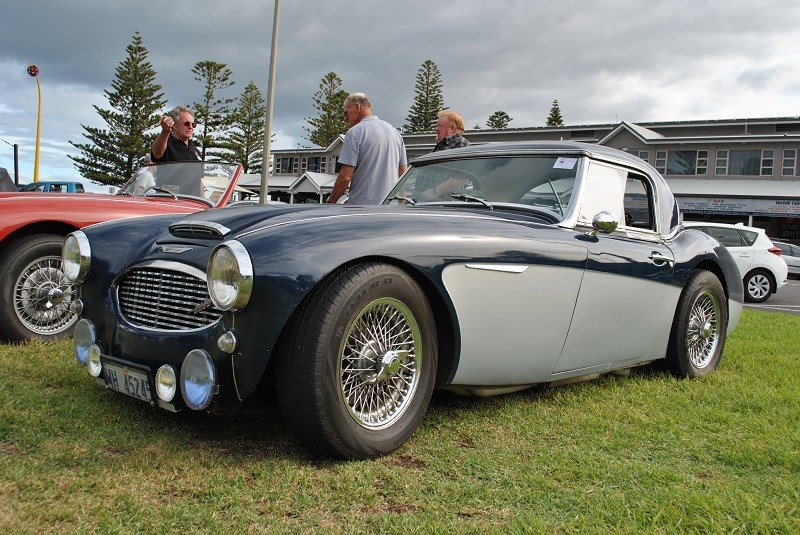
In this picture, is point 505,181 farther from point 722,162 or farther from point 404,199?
point 722,162

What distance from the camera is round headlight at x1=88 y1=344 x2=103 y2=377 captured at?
2.94 m

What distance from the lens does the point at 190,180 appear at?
19.4 ft

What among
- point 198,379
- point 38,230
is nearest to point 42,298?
point 38,230

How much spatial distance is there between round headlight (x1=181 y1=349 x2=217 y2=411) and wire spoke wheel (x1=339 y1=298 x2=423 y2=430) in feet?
1.59

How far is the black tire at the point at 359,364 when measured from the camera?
2.52 meters

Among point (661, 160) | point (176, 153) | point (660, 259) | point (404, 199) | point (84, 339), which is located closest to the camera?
point (84, 339)

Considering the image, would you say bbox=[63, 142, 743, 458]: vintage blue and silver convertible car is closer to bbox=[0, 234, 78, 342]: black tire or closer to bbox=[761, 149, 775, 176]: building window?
bbox=[0, 234, 78, 342]: black tire

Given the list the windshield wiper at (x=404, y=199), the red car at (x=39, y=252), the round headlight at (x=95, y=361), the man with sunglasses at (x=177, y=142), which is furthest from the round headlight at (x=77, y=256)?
the man with sunglasses at (x=177, y=142)

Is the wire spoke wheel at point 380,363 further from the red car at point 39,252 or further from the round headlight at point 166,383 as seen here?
the red car at point 39,252

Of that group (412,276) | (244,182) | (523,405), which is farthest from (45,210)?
(244,182)

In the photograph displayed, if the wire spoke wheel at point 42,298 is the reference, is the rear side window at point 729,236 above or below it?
above

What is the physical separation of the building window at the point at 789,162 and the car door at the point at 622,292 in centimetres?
3393

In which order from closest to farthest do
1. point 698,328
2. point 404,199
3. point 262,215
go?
point 262,215, point 404,199, point 698,328

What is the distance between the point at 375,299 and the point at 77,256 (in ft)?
5.39
